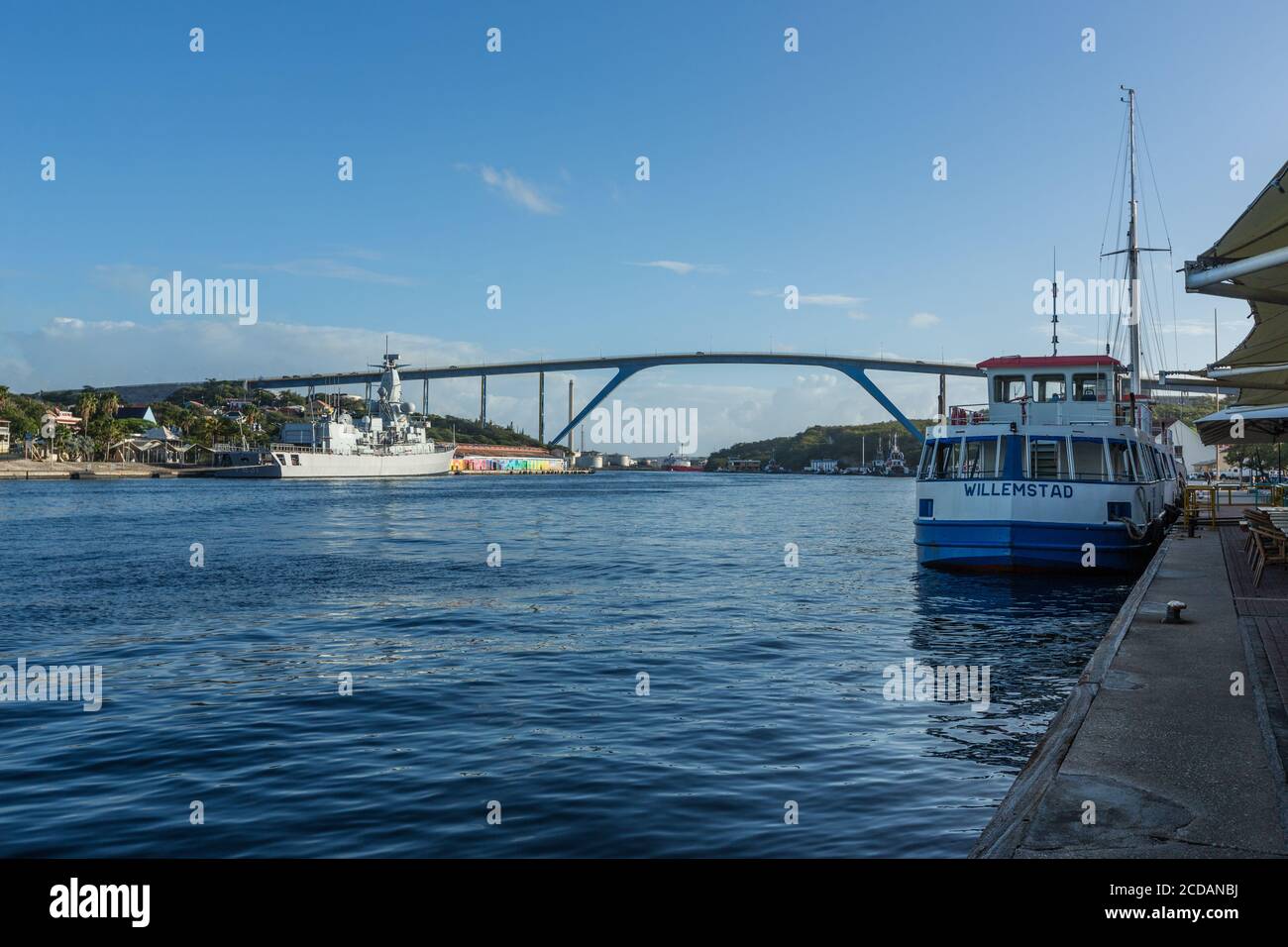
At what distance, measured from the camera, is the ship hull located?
402ft

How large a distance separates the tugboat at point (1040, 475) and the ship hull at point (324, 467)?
357 ft

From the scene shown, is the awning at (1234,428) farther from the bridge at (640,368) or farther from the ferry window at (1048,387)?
the bridge at (640,368)

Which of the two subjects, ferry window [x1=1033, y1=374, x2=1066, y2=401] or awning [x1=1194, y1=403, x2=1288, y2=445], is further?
ferry window [x1=1033, y1=374, x2=1066, y2=401]

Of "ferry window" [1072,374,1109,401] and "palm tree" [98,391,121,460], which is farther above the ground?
"palm tree" [98,391,121,460]

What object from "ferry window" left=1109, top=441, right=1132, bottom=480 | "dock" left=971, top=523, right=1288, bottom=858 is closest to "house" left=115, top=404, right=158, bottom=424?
"ferry window" left=1109, top=441, right=1132, bottom=480

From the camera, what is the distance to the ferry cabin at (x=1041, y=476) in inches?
925

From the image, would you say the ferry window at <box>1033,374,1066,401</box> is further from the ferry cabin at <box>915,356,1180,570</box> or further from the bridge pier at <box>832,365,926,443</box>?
the bridge pier at <box>832,365,926,443</box>

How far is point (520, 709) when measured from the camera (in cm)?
1119

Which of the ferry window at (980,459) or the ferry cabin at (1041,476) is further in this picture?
the ferry window at (980,459)

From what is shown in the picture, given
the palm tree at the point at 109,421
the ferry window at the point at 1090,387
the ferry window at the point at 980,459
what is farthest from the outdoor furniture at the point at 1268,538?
the palm tree at the point at 109,421

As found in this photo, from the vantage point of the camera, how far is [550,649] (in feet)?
49.5

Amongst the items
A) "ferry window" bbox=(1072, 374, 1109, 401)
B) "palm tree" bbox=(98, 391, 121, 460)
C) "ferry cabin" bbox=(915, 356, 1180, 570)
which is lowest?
"ferry cabin" bbox=(915, 356, 1180, 570)

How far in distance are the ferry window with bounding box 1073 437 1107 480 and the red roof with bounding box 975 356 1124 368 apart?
296 centimetres
